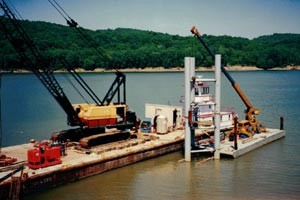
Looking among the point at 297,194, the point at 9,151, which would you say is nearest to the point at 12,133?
the point at 9,151

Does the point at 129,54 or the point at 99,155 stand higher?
the point at 129,54

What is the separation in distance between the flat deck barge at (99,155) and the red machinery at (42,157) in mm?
291

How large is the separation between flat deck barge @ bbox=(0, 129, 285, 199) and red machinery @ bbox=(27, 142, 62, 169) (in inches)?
11.4

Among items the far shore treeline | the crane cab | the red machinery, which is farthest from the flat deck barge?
the far shore treeline

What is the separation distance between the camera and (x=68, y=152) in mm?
23469

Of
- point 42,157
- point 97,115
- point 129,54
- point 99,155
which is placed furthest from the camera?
point 129,54

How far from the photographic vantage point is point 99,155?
896 inches

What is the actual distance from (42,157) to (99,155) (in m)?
3.71

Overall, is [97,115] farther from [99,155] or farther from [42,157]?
[42,157]

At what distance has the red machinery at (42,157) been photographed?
19672 mm

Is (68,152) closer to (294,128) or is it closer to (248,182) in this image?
(248,182)

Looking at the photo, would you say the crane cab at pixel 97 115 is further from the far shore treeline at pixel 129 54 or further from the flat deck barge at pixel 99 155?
the far shore treeline at pixel 129 54

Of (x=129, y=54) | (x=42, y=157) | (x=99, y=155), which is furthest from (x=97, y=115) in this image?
(x=129, y=54)

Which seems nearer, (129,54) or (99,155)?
(99,155)
